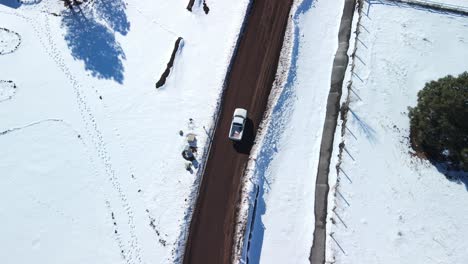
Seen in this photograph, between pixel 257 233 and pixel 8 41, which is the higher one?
pixel 8 41

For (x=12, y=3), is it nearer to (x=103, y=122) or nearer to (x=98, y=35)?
(x=98, y=35)

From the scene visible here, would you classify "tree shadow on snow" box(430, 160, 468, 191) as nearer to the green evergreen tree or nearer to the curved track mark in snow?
the green evergreen tree

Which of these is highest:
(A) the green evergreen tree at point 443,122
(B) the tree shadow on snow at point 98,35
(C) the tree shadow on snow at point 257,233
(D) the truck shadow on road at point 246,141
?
(B) the tree shadow on snow at point 98,35

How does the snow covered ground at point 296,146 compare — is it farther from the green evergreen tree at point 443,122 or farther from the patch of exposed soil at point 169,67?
the patch of exposed soil at point 169,67

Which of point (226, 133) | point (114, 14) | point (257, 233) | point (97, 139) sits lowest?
point (257, 233)

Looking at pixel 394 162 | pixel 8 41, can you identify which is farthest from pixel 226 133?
pixel 8 41

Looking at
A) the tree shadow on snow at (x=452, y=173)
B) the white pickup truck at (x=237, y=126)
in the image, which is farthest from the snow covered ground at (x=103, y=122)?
the tree shadow on snow at (x=452, y=173)

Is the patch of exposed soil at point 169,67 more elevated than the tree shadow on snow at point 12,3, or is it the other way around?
the tree shadow on snow at point 12,3
